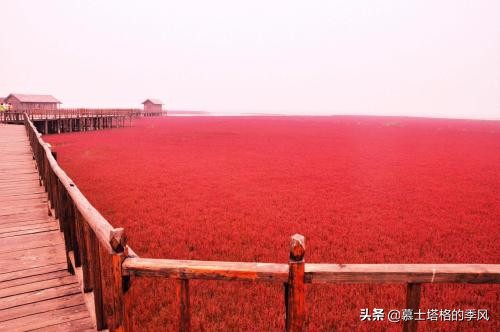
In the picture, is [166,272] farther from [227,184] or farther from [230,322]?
[227,184]

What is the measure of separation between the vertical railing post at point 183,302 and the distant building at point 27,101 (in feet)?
214

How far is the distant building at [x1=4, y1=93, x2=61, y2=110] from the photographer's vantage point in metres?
54.1

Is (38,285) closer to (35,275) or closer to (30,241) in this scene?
(35,275)

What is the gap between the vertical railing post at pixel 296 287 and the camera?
1775mm

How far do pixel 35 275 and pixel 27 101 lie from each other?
206 feet

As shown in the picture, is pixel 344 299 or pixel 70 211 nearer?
pixel 70 211

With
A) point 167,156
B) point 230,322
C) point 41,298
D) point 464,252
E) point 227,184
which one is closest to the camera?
point 41,298

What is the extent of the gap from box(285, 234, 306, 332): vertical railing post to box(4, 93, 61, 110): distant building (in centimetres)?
6570

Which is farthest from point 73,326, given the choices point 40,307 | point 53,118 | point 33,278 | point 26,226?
point 53,118

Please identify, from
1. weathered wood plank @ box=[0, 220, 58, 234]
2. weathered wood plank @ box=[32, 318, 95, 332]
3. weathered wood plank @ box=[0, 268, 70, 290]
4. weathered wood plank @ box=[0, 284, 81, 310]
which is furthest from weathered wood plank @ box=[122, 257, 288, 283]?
weathered wood plank @ box=[0, 220, 58, 234]

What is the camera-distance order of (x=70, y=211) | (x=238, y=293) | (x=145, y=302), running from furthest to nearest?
(x=238, y=293) < (x=145, y=302) < (x=70, y=211)

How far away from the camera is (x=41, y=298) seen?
343 centimetres

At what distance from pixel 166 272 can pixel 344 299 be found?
380 cm

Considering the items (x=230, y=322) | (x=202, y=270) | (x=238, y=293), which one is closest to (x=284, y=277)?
(x=202, y=270)
